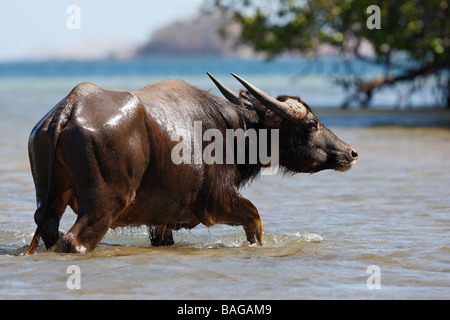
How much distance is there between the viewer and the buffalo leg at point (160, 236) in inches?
271

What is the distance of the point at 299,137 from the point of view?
23.1ft

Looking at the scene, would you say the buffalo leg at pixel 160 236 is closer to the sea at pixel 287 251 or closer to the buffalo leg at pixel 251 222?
the sea at pixel 287 251

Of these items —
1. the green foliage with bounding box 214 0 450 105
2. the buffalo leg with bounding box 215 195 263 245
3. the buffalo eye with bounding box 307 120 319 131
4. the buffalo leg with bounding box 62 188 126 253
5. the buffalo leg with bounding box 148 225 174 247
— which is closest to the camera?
the buffalo leg with bounding box 62 188 126 253

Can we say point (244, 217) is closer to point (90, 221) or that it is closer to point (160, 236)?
point (160, 236)

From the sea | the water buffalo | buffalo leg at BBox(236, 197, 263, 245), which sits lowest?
the sea

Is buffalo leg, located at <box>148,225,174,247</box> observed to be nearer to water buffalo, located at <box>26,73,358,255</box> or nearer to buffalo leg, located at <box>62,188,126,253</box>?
water buffalo, located at <box>26,73,358,255</box>

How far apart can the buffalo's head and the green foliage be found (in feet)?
37.2

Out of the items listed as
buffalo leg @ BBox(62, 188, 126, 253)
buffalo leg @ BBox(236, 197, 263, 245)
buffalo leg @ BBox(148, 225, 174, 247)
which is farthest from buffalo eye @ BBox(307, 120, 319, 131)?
buffalo leg @ BBox(62, 188, 126, 253)

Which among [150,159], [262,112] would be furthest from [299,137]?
[150,159]

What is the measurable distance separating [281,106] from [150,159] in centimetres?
127

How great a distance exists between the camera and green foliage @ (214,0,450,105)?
62.4 ft

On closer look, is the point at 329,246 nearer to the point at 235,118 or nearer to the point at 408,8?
the point at 235,118

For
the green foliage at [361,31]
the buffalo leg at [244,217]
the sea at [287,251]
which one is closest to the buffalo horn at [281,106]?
the buffalo leg at [244,217]
